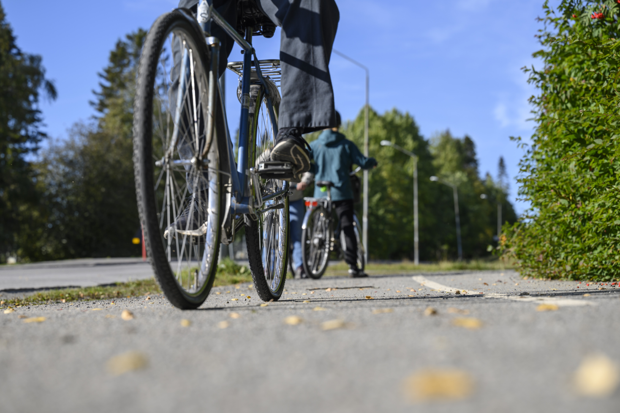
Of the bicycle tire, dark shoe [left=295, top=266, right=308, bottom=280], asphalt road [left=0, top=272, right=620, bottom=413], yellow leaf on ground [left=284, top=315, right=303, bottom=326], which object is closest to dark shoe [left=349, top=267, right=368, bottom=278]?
dark shoe [left=295, top=266, right=308, bottom=280]

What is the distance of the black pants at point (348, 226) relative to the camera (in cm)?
832

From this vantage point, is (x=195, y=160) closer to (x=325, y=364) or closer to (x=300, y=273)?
(x=325, y=364)

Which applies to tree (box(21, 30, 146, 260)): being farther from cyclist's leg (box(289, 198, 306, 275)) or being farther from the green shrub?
the green shrub

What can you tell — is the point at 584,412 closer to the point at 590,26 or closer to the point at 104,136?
the point at 590,26

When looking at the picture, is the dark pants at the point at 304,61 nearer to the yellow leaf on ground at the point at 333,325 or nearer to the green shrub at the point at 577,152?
the yellow leaf on ground at the point at 333,325

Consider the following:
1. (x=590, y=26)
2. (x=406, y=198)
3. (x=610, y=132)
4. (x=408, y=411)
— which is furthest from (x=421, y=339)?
(x=406, y=198)

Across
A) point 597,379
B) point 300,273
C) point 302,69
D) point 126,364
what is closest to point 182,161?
point 302,69

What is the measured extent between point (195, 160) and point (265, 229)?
1129 mm

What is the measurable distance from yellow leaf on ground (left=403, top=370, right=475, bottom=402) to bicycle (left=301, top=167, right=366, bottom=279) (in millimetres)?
6664

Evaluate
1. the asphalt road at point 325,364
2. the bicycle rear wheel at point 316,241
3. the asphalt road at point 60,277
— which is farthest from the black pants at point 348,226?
the asphalt road at point 325,364

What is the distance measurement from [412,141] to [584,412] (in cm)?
4757

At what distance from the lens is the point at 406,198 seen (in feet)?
150

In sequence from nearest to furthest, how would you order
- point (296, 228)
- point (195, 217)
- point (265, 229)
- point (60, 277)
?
1. point (195, 217)
2. point (265, 229)
3. point (296, 228)
4. point (60, 277)

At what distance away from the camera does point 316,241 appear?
8219 millimetres
